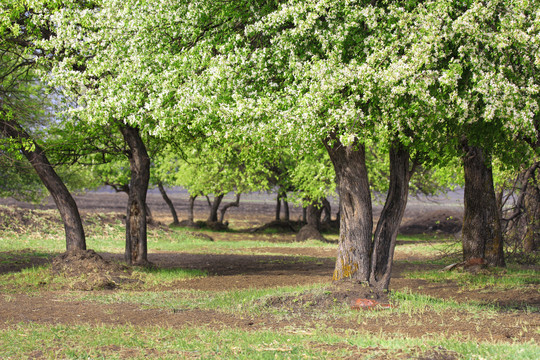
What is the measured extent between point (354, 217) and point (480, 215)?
20.2 ft

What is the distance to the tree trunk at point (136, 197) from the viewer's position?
15.5 m

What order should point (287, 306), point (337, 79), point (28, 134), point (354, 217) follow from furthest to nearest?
point (28, 134)
point (354, 217)
point (287, 306)
point (337, 79)

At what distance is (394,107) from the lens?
891 centimetres

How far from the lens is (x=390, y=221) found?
11.0 metres

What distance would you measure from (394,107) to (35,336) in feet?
21.5

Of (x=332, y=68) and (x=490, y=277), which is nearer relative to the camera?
(x=332, y=68)

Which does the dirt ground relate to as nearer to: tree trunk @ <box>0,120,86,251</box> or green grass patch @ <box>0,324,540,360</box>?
green grass patch @ <box>0,324,540,360</box>

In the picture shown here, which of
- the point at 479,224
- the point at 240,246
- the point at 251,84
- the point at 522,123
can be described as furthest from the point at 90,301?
the point at 240,246

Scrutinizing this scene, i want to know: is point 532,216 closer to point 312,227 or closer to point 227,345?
point 312,227

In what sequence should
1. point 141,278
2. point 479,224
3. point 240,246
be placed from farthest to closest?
point 240,246 < point 479,224 < point 141,278

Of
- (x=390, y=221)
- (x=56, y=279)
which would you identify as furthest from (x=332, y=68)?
(x=56, y=279)

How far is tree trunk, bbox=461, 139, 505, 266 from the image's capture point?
600 inches

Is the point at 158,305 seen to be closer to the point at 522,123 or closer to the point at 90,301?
the point at 90,301

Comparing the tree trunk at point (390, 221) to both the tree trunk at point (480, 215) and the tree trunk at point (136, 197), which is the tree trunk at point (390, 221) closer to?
the tree trunk at point (480, 215)
